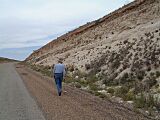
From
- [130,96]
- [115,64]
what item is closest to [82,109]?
[130,96]

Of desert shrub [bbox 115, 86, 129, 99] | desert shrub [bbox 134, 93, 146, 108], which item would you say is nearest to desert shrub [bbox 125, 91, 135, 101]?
desert shrub [bbox 115, 86, 129, 99]

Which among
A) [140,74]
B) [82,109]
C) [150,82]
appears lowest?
[82,109]

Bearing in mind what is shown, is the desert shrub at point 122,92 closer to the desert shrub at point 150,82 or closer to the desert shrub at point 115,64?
the desert shrub at point 150,82

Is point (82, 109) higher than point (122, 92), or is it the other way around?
point (122, 92)

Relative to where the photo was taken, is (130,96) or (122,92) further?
(122,92)

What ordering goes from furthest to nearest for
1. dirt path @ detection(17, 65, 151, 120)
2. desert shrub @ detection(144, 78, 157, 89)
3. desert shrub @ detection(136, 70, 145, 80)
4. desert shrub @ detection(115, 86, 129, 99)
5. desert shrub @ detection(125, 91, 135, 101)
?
desert shrub @ detection(136, 70, 145, 80)
desert shrub @ detection(144, 78, 157, 89)
desert shrub @ detection(115, 86, 129, 99)
desert shrub @ detection(125, 91, 135, 101)
dirt path @ detection(17, 65, 151, 120)

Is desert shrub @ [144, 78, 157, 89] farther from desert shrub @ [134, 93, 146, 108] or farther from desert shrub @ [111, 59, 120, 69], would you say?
desert shrub @ [111, 59, 120, 69]

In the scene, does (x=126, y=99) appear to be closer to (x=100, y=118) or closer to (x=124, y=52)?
(x=100, y=118)

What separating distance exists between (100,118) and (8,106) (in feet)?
16.0

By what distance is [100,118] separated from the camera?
1156 centimetres

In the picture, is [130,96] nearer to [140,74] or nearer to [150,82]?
[150,82]

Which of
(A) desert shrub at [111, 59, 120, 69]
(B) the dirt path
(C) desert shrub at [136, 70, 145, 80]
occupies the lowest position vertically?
(B) the dirt path

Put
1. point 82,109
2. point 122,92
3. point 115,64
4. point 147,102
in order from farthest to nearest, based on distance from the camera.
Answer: point 115,64
point 122,92
point 147,102
point 82,109

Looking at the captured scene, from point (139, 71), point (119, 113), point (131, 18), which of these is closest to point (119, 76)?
point (139, 71)
